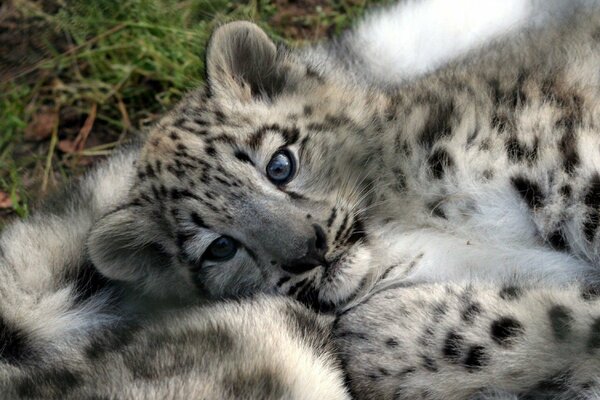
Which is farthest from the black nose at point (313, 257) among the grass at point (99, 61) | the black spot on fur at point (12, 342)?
the grass at point (99, 61)

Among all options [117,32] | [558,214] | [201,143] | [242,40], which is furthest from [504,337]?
[117,32]

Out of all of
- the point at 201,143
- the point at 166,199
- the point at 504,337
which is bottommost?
the point at 504,337

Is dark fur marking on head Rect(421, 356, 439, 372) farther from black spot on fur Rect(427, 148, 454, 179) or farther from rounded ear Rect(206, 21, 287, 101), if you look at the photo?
rounded ear Rect(206, 21, 287, 101)

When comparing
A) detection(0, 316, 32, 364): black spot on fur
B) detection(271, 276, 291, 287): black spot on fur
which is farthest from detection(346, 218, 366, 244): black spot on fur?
detection(0, 316, 32, 364): black spot on fur

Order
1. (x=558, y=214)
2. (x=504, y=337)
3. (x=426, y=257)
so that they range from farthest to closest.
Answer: (x=426, y=257)
(x=558, y=214)
(x=504, y=337)

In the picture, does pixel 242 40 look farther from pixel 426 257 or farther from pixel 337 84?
pixel 426 257

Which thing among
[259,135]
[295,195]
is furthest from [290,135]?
[295,195]
